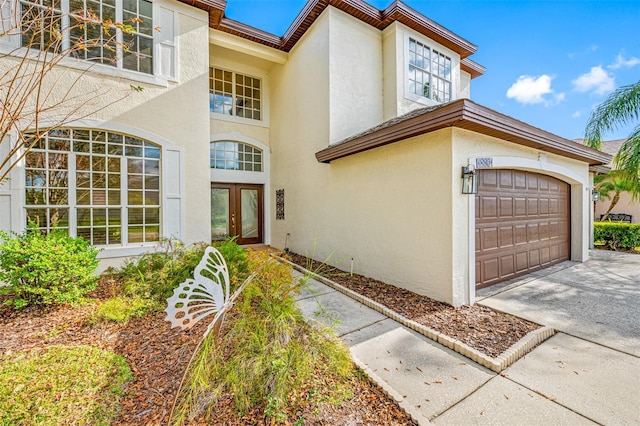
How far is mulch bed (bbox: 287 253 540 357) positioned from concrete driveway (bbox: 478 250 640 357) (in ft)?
1.52

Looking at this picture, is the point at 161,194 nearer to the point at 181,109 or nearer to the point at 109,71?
the point at 181,109

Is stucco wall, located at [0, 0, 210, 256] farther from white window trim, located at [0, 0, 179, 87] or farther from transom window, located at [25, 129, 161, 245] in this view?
transom window, located at [25, 129, 161, 245]

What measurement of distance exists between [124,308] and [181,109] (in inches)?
205

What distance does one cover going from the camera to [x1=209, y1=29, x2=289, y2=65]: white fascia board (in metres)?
8.30

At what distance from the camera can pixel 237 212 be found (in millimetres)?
10078

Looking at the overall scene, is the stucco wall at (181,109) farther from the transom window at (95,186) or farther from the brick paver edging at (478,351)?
the brick paver edging at (478,351)

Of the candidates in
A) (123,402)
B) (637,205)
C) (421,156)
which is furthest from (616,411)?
(637,205)

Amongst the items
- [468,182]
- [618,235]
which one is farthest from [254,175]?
[618,235]

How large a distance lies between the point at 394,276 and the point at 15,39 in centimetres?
936

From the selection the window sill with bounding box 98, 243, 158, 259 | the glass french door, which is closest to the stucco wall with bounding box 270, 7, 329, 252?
the glass french door

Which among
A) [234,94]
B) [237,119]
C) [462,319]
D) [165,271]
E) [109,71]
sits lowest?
[462,319]

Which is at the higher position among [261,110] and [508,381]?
[261,110]

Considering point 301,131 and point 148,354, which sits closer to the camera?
point 148,354

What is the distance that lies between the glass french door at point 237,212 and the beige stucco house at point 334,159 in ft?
0.16
